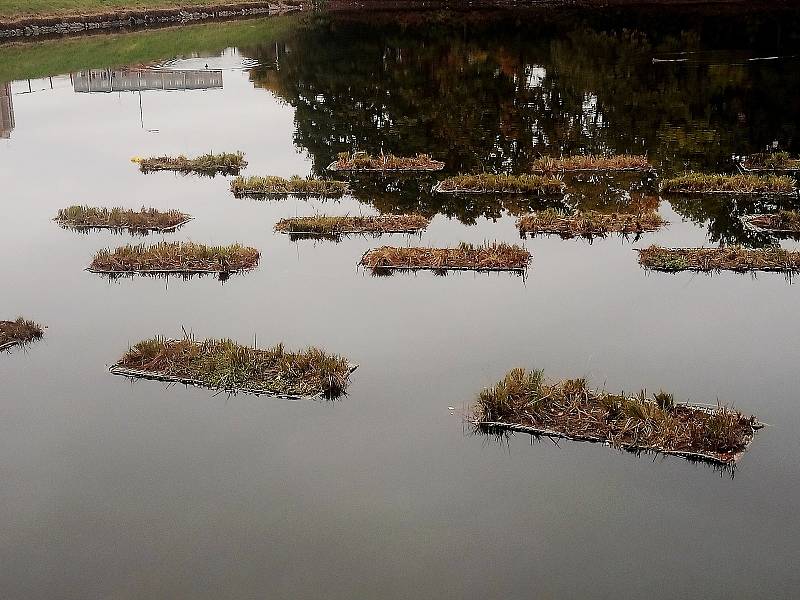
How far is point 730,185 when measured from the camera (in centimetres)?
3347

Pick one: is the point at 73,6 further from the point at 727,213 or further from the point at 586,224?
the point at 727,213

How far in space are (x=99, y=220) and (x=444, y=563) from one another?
23.8 meters

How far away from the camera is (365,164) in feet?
A: 135

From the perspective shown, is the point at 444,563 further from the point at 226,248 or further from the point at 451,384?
the point at 226,248

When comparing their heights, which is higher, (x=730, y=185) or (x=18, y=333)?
(x=730, y=185)

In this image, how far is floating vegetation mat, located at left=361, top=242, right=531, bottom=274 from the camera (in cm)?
2631

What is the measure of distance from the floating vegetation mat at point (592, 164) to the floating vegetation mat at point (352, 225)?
316 inches

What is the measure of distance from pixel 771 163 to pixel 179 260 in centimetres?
2225

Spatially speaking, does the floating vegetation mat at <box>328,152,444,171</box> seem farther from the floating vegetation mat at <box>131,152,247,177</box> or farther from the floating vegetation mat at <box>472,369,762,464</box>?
the floating vegetation mat at <box>472,369,762,464</box>

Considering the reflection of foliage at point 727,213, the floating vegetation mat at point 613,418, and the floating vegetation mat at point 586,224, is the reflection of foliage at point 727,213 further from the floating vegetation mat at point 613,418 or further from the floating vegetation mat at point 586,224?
the floating vegetation mat at point 613,418

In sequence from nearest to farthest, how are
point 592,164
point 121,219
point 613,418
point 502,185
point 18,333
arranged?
1. point 613,418
2. point 18,333
3. point 121,219
4. point 502,185
5. point 592,164

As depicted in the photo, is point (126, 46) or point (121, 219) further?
point (126, 46)

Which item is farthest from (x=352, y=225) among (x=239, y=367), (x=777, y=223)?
(x=777, y=223)

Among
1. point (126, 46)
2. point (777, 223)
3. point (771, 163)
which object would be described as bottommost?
point (777, 223)
